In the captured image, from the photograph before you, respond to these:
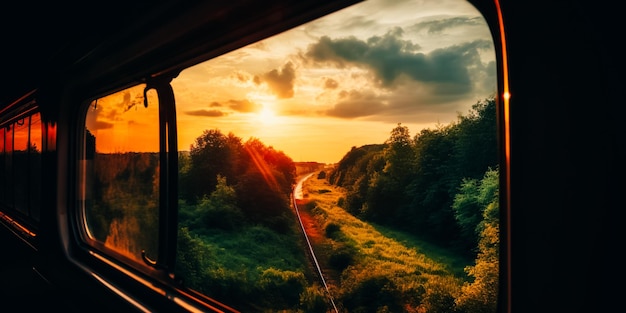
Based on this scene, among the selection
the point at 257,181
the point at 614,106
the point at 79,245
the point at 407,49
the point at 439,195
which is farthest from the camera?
the point at 257,181

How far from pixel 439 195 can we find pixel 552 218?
1.48 m

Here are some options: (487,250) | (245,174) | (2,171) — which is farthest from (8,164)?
(487,250)

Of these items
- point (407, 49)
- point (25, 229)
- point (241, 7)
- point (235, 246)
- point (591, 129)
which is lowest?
point (235, 246)

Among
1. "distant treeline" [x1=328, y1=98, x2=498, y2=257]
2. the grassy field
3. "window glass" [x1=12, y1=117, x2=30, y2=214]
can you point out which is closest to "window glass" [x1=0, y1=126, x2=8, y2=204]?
"window glass" [x1=12, y1=117, x2=30, y2=214]

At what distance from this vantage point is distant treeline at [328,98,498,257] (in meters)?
1.73

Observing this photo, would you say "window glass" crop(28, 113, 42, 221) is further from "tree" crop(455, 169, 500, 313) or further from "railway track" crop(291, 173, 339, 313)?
"tree" crop(455, 169, 500, 313)

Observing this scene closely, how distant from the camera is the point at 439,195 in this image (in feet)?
7.29

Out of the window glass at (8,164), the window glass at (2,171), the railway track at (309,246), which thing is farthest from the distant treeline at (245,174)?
the window glass at (2,171)

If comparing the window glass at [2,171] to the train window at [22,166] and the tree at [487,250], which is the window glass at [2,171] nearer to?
the train window at [22,166]

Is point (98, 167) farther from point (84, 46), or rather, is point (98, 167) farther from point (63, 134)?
point (84, 46)

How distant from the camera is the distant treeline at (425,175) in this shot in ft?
5.68

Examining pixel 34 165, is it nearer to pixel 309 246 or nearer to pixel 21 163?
pixel 21 163

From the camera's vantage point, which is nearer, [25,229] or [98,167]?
[98,167]

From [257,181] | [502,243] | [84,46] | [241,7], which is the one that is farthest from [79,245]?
[257,181]
